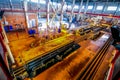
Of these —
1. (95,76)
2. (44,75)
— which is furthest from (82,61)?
(44,75)

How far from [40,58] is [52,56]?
0.70 m

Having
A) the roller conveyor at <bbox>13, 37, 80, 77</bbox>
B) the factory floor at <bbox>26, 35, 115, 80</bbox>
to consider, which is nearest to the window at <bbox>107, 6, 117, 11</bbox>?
the factory floor at <bbox>26, 35, 115, 80</bbox>

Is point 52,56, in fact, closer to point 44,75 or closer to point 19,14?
point 44,75

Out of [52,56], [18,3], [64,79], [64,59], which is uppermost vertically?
[18,3]

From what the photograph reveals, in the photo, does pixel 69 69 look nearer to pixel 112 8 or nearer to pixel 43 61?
pixel 43 61

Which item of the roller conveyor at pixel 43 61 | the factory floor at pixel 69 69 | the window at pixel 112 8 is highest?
the window at pixel 112 8

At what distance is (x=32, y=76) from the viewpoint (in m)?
3.31

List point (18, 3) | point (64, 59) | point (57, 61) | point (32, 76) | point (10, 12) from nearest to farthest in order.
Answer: point (32, 76), point (57, 61), point (64, 59), point (10, 12), point (18, 3)

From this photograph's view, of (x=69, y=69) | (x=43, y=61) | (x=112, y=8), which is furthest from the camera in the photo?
(x=112, y=8)

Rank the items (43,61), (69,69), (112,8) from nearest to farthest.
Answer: (43,61), (69,69), (112,8)

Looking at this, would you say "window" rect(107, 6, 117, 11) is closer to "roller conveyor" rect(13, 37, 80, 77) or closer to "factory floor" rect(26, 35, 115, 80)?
"factory floor" rect(26, 35, 115, 80)

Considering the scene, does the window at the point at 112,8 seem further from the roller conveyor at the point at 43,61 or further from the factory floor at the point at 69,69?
the roller conveyor at the point at 43,61

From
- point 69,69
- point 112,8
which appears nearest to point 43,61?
point 69,69

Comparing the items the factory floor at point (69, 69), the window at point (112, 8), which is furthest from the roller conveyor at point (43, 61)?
the window at point (112, 8)
